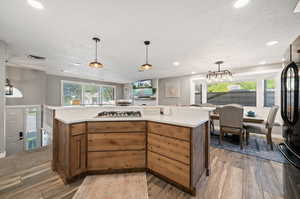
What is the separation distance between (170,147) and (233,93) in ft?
14.9

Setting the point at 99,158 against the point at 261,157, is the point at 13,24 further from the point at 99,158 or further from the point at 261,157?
the point at 261,157

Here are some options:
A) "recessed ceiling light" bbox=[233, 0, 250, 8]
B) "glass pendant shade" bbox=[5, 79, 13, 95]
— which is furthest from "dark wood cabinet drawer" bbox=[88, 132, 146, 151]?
"glass pendant shade" bbox=[5, 79, 13, 95]

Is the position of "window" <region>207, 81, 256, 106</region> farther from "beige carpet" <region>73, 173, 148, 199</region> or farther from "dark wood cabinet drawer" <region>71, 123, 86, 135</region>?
"dark wood cabinet drawer" <region>71, 123, 86, 135</region>

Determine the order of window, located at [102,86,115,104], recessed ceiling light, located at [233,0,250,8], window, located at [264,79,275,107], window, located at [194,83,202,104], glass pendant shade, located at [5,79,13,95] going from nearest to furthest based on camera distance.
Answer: recessed ceiling light, located at [233,0,250,8] < glass pendant shade, located at [5,79,13,95] < window, located at [264,79,275,107] < window, located at [194,83,202,104] < window, located at [102,86,115,104]

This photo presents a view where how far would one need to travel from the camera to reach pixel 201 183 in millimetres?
1713

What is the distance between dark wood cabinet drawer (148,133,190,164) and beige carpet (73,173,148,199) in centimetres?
48

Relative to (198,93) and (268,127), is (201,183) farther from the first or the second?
(198,93)

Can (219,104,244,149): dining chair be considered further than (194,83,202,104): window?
No

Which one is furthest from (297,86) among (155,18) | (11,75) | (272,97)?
(11,75)

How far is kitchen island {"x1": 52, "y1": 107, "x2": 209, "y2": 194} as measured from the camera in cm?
160

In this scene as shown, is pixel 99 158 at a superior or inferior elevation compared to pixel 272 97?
inferior

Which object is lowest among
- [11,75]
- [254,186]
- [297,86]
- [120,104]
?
[254,186]

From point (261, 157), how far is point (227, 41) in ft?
8.12

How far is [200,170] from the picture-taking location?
5.59ft
